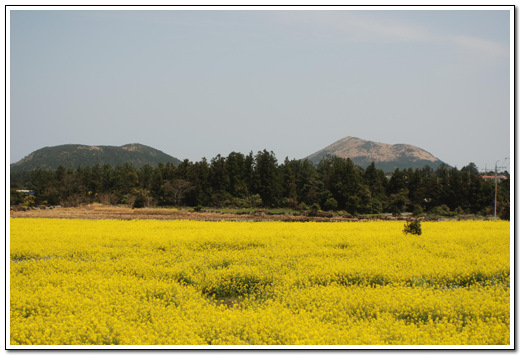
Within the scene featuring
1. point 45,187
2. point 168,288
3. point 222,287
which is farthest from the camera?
point 45,187

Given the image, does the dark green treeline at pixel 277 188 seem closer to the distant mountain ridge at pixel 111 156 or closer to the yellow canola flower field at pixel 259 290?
the yellow canola flower field at pixel 259 290

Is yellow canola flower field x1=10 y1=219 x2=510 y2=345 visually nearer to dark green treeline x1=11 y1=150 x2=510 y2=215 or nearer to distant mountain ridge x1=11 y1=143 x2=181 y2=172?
dark green treeline x1=11 y1=150 x2=510 y2=215

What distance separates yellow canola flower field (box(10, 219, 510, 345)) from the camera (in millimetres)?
5938

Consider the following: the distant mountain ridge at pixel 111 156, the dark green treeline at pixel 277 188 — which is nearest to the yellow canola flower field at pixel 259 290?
the dark green treeline at pixel 277 188

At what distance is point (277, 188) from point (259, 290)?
3082 cm

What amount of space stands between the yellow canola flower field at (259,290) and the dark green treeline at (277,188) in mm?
20659

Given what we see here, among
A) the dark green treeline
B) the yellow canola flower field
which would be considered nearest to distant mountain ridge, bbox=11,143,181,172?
the dark green treeline

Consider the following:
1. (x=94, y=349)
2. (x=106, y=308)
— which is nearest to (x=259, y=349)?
(x=94, y=349)

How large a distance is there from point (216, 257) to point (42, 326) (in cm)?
535

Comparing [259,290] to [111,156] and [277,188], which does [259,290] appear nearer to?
[277,188]

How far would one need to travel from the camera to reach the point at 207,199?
131 ft
